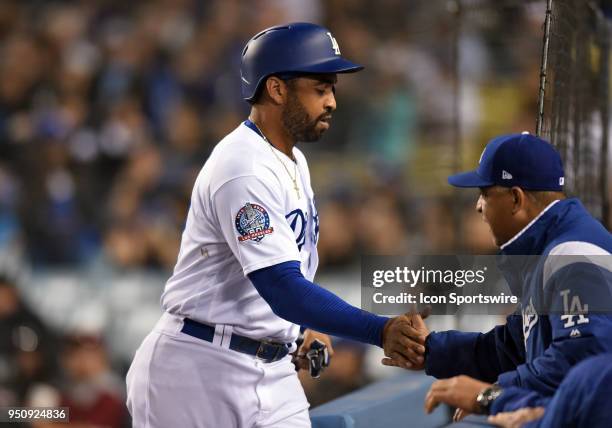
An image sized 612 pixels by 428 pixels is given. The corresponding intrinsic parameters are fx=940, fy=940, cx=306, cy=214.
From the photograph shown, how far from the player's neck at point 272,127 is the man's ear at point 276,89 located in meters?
0.04

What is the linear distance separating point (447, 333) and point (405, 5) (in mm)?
3949

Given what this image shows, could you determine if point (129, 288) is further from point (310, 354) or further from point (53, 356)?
point (310, 354)

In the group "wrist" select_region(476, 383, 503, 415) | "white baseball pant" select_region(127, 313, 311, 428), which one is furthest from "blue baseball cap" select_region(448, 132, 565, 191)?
"white baseball pant" select_region(127, 313, 311, 428)

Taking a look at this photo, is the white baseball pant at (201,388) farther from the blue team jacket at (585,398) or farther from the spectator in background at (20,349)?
the spectator in background at (20,349)

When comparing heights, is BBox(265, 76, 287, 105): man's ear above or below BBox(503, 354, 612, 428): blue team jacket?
above

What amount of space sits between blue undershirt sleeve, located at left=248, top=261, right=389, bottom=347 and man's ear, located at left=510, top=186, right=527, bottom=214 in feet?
1.46

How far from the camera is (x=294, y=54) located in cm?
249

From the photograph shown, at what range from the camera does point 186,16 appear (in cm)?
668

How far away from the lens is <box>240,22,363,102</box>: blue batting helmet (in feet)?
8.16

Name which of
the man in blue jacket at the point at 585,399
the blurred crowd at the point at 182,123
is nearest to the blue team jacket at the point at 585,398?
the man in blue jacket at the point at 585,399

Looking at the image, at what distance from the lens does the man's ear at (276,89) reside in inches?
99.6

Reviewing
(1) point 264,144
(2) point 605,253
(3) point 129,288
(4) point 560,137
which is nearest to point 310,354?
(1) point 264,144

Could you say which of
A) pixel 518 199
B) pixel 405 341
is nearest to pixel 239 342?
pixel 405 341

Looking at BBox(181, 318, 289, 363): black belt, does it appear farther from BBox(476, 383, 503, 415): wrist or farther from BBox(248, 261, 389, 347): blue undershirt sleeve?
BBox(476, 383, 503, 415): wrist
